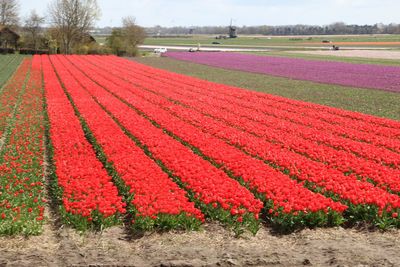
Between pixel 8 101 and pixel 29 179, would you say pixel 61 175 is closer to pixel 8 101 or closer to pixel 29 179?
pixel 29 179

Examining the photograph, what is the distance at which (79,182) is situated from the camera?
10836 mm

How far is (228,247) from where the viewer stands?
28.5 feet

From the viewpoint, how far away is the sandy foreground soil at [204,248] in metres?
8.12

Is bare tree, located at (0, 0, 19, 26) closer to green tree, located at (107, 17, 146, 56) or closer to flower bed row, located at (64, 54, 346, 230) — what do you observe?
green tree, located at (107, 17, 146, 56)

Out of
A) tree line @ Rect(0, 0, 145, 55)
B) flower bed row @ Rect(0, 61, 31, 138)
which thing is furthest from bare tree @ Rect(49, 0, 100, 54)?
flower bed row @ Rect(0, 61, 31, 138)

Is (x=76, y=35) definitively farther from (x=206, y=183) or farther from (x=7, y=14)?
(x=206, y=183)

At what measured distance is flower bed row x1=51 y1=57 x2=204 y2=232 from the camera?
9.23 m

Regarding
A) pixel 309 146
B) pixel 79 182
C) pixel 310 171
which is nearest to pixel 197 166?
pixel 310 171

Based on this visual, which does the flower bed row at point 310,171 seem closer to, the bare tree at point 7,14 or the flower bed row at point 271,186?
the flower bed row at point 271,186

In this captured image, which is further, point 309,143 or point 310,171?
point 309,143

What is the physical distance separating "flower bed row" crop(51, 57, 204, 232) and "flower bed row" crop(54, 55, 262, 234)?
36cm

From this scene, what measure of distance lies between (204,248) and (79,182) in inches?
145

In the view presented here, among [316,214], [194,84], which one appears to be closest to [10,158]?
[316,214]

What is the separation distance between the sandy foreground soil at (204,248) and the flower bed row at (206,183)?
1.21ft
